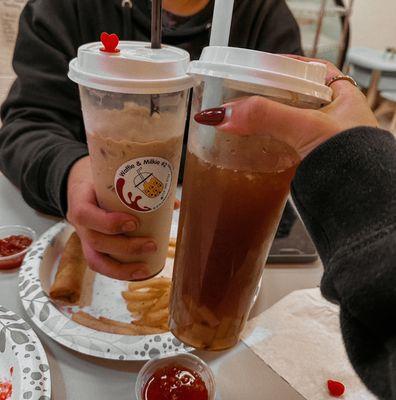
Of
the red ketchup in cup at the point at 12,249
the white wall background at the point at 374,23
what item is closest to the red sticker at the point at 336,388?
the red ketchup in cup at the point at 12,249

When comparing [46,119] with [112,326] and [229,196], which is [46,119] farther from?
[229,196]

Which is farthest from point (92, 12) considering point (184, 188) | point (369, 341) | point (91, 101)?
point (369, 341)

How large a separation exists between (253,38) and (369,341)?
3.37 feet

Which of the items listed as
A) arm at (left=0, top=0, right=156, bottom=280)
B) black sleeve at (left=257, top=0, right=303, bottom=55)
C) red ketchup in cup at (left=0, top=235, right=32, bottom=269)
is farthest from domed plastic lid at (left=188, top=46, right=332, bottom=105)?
black sleeve at (left=257, top=0, right=303, bottom=55)

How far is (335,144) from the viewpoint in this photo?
1.32ft

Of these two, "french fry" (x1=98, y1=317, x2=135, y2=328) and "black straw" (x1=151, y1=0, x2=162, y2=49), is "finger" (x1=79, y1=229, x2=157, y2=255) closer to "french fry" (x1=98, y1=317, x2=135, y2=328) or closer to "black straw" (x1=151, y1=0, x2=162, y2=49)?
"french fry" (x1=98, y1=317, x2=135, y2=328)

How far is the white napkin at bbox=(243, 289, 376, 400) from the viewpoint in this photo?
2.13ft

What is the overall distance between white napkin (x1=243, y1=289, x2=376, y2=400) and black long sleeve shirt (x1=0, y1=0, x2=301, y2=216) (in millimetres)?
552

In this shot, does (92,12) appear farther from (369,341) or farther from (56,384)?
(369,341)

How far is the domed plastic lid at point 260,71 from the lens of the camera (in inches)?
15.5

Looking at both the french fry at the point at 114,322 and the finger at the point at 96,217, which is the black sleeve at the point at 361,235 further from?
the french fry at the point at 114,322

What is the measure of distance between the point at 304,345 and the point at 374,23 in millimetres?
5022

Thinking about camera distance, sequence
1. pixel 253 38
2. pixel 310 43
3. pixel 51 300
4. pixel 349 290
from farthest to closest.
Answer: pixel 310 43 < pixel 253 38 < pixel 51 300 < pixel 349 290

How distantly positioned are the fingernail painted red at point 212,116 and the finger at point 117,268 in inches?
12.2
